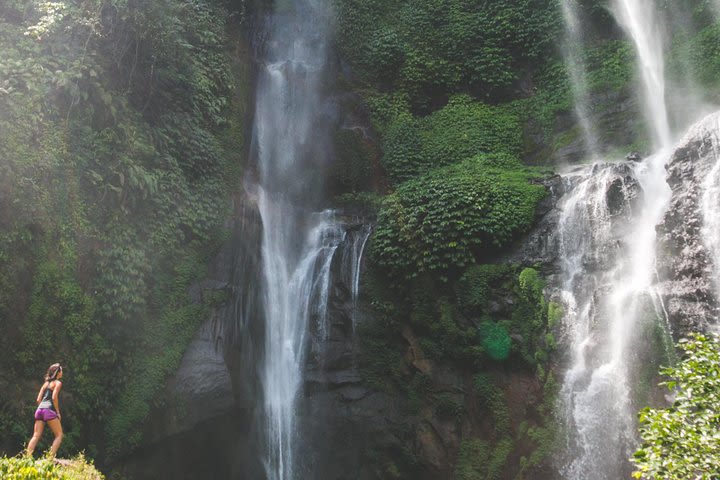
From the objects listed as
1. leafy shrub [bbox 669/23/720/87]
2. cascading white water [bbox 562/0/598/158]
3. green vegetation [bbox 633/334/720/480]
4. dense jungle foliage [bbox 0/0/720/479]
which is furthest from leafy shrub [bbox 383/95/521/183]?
green vegetation [bbox 633/334/720/480]

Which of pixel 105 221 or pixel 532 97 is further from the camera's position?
pixel 532 97

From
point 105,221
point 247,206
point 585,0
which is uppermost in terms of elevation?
point 585,0

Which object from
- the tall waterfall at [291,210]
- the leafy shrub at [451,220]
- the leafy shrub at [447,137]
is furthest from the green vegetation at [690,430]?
the leafy shrub at [447,137]

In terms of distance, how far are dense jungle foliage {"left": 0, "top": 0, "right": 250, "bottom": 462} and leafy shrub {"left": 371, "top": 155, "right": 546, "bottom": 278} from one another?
4.19 m

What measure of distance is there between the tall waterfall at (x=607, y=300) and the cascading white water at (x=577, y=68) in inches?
85.9

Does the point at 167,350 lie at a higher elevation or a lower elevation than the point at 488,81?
lower

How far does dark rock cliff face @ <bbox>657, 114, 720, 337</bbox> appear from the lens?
8.16 meters

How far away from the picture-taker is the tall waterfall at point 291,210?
37.3 ft

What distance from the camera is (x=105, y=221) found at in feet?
32.3

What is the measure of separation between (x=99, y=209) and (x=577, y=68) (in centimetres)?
1450

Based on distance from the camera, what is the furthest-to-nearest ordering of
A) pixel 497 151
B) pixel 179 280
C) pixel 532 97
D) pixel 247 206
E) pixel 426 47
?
pixel 426 47 → pixel 532 97 → pixel 497 151 → pixel 247 206 → pixel 179 280

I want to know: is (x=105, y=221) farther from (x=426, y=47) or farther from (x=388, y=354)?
(x=426, y=47)

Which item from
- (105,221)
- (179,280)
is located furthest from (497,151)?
(105,221)

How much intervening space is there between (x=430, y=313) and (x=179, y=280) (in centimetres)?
560
